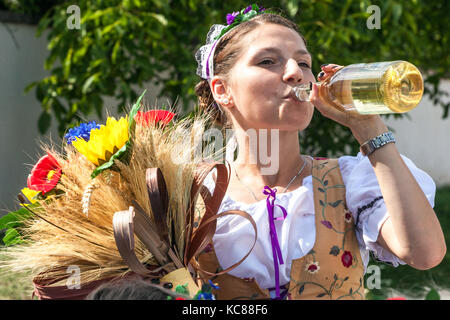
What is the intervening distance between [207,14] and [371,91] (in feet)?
7.79

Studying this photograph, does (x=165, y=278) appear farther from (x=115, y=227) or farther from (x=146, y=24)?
(x=146, y=24)

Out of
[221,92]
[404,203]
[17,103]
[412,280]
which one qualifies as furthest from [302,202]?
[17,103]

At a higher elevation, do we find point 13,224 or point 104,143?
point 104,143

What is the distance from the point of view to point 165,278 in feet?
3.27

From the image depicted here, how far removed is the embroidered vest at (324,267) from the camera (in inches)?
48.9

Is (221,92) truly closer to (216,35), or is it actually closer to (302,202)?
(216,35)

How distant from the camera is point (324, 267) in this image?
125 centimetres

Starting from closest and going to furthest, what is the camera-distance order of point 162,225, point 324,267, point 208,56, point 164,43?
point 162,225 → point 324,267 → point 208,56 → point 164,43

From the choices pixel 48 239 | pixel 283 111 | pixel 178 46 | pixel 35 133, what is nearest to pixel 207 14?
pixel 178 46

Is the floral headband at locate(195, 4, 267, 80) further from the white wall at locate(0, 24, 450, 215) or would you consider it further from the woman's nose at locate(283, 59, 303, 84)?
the white wall at locate(0, 24, 450, 215)

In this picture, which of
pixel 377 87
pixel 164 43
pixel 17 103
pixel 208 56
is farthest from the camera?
pixel 17 103

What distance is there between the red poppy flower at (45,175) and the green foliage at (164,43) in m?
1.85

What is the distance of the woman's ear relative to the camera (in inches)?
58.2

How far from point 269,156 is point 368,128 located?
0.36 metres
